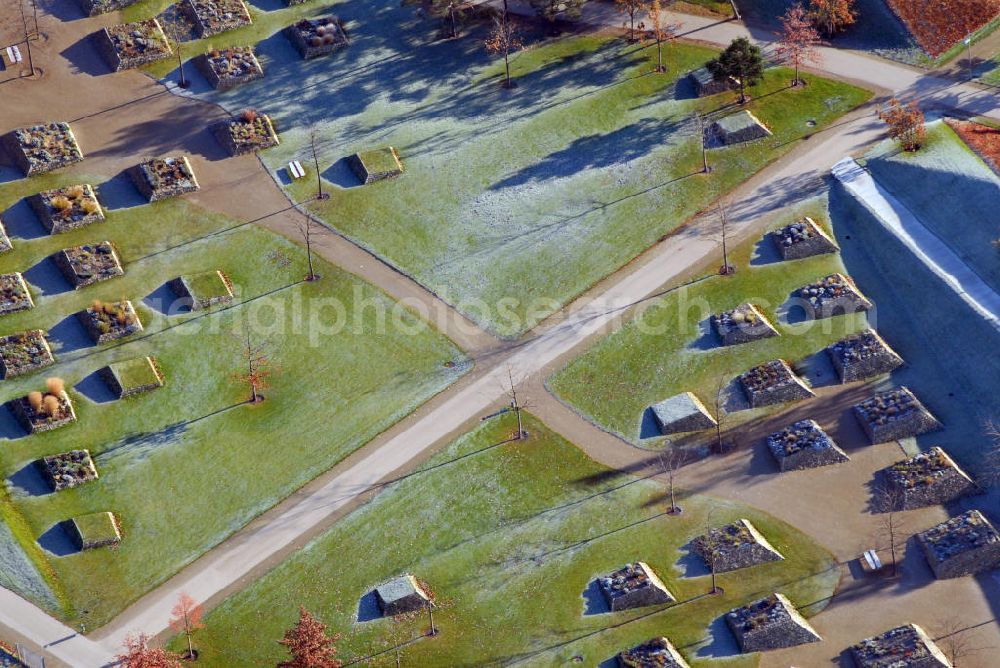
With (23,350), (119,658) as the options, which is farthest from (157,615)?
(23,350)

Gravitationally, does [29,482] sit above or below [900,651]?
above

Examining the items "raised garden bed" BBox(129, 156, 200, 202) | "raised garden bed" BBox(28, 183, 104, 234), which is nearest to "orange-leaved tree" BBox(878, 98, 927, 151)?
"raised garden bed" BBox(129, 156, 200, 202)

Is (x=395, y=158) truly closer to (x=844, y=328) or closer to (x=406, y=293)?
(x=406, y=293)

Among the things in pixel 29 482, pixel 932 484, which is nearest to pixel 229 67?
pixel 29 482

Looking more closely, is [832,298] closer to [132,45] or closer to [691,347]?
[691,347]

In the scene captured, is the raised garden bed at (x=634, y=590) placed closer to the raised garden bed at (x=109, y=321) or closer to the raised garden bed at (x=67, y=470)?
the raised garden bed at (x=67, y=470)
